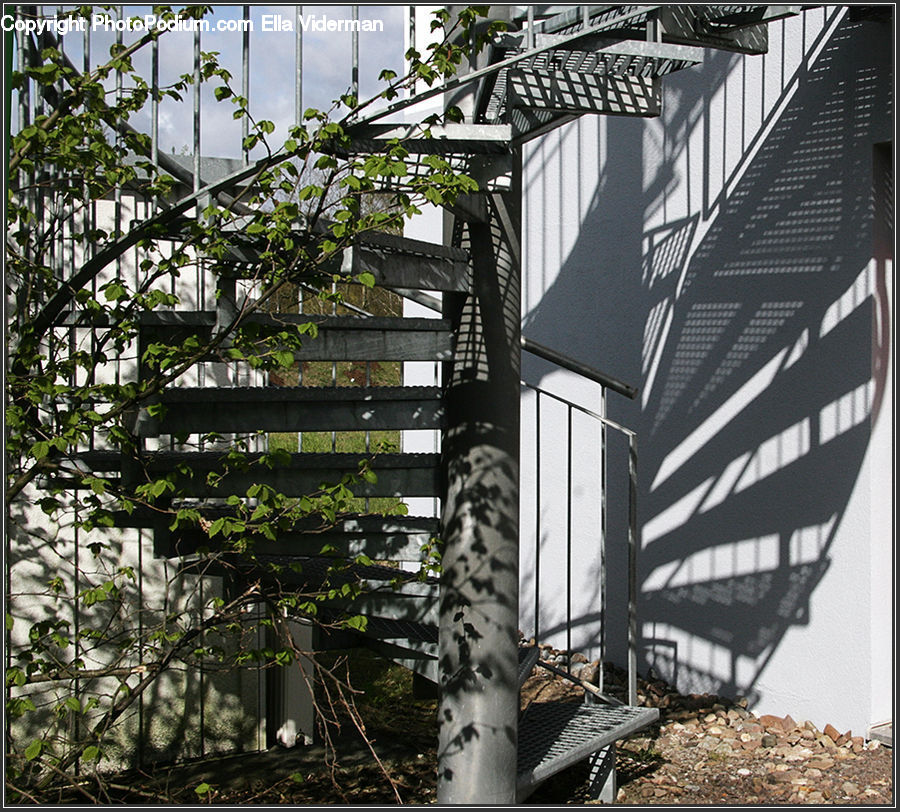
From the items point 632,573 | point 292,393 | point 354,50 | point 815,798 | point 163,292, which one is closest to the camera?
point 163,292

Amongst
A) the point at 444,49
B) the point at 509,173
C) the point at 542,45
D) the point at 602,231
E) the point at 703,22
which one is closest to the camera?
the point at 444,49

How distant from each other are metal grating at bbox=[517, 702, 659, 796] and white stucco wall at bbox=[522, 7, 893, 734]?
1.01 meters

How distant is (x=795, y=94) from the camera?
4488mm

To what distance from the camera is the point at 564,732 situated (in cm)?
369

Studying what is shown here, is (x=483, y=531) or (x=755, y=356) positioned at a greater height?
(x=755, y=356)

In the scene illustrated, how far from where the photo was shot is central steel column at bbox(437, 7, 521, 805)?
3.21 m

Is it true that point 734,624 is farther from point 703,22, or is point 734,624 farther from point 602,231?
point 703,22

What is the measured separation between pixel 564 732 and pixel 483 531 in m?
0.92

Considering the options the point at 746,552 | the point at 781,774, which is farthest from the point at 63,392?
the point at 746,552

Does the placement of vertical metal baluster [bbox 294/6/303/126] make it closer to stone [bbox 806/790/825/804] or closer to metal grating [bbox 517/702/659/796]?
metal grating [bbox 517/702/659/796]

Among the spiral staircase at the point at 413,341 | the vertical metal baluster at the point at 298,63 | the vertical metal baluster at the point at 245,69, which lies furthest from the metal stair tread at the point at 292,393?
the vertical metal baluster at the point at 298,63

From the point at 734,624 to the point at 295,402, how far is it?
2.49m

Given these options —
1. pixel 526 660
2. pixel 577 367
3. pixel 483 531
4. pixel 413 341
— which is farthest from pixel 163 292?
pixel 526 660

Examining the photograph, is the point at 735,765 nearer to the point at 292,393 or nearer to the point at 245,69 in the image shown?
the point at 292,393
